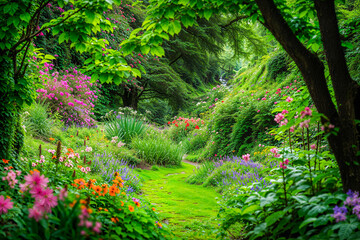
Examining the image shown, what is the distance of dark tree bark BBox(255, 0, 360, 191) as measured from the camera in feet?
5.50

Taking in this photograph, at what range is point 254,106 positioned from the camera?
22.7 ft

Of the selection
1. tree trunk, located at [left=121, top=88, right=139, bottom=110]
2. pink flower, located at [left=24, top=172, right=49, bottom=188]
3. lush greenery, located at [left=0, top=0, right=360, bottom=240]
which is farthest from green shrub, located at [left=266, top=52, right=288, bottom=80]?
pink flower, located at [left=24, top=172, right=49, bottom=188]

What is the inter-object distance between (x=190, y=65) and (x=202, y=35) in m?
2.43

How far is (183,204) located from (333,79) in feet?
9.08

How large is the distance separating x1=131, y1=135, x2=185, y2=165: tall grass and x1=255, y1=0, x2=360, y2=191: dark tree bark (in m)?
5.59

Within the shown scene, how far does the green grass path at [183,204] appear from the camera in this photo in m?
2.73

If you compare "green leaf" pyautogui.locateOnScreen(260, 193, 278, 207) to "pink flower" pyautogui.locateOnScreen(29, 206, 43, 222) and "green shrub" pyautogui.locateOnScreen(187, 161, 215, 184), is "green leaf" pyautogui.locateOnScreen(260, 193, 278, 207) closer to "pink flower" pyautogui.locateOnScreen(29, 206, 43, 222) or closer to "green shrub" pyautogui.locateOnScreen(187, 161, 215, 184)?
"pink flower" pyautogui.locateOnScreen(29, 206, 43, 222)

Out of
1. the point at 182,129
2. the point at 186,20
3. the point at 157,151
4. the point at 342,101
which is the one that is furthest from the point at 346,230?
the point at 182,129

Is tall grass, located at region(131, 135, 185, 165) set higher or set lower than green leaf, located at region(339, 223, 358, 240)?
lower

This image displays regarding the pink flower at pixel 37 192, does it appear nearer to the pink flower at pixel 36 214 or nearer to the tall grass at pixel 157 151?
the pink flower at pixel 36 214

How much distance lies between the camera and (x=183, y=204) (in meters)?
3.78

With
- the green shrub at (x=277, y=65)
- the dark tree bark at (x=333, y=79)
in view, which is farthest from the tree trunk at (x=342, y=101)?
the green shrub at (x=277, y=65)

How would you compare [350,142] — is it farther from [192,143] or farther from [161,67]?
[161,67]

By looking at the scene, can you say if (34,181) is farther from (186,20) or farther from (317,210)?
(186,20)
